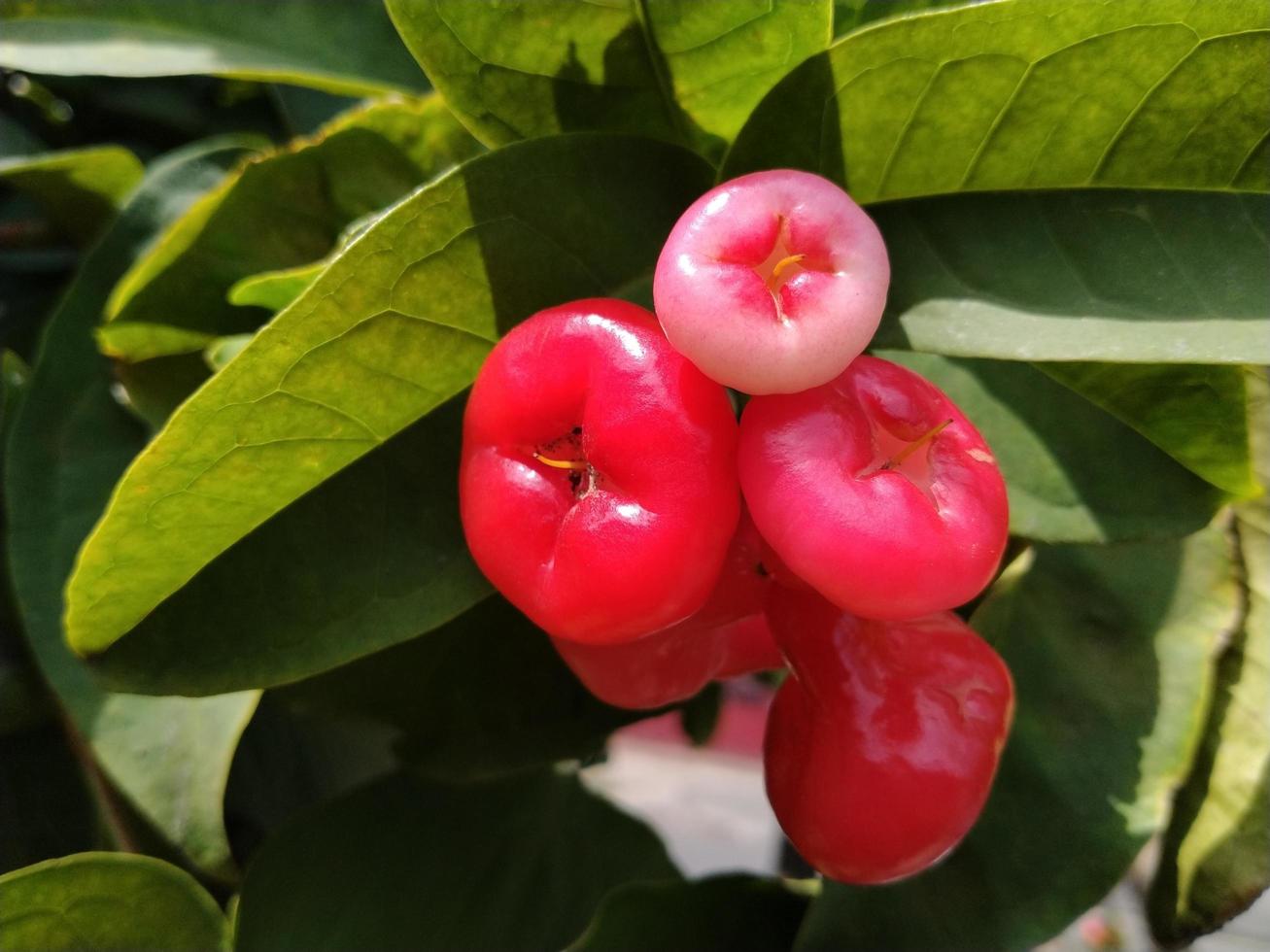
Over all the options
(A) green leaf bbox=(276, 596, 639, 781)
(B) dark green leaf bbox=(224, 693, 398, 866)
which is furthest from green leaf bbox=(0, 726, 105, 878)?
(A) green leaf bbox=(276, 596, 639, 781)

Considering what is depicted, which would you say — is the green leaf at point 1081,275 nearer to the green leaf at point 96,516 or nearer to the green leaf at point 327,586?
the green leaf at point 327,586

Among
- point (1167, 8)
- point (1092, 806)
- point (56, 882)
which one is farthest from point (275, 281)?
point (1092, 806)

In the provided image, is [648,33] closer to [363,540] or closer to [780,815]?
[363,540]

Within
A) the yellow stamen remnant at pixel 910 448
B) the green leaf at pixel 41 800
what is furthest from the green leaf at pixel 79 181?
the yellow stamen remnant at pixel 910 448

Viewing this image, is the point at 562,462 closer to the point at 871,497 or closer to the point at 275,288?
the point at 871,497

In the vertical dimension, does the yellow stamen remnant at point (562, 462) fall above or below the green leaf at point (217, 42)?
below

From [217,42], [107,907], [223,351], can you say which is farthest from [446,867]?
[217,42]

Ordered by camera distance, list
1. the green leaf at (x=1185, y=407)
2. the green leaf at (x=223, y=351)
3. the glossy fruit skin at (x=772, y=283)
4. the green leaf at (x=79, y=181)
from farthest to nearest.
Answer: the green leaf at (x=79, y=181), the green leaf at (x=223, y=351), the green leaf at (x=1185, y=407), the glossy fruit skin at (x=772, y=283)
